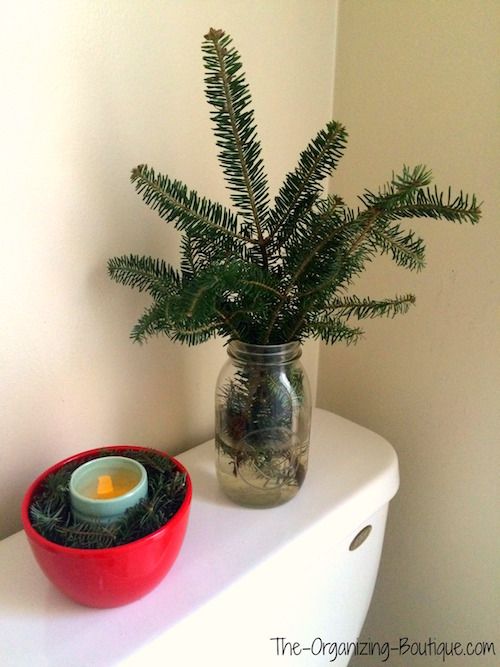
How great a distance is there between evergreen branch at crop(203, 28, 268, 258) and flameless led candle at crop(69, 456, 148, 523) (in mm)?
215

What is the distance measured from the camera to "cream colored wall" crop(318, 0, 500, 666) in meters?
0.53

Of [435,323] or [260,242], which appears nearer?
[260,242]

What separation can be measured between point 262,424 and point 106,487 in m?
0.15

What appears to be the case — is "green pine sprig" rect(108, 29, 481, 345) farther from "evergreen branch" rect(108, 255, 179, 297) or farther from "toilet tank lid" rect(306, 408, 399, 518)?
"toilet tank lid" rect(306, 408, 399, 518)

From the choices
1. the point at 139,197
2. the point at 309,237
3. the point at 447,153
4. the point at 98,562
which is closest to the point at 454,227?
the point at 447,153

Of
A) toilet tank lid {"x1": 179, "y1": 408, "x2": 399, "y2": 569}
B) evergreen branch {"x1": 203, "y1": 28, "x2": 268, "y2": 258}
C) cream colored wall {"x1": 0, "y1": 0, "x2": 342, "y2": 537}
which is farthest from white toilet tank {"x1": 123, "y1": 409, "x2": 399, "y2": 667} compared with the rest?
evergreen branch {"x1": 203, "y1": 28, "x2": 268, "y2": 258}

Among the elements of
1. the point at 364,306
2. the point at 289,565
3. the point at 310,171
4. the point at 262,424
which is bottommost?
the point at 289,565

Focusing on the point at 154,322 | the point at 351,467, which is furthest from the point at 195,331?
the point at 351,467

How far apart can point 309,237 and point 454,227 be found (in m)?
0.22

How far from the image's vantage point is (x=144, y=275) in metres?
0.46

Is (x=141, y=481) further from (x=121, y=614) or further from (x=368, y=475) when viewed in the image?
(x=368, y=475)

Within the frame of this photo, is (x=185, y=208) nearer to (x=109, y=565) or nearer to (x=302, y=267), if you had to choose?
(x=302, y=267)

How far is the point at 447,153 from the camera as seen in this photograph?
550mm

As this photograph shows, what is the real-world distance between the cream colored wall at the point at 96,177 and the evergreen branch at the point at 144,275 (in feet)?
0.12
